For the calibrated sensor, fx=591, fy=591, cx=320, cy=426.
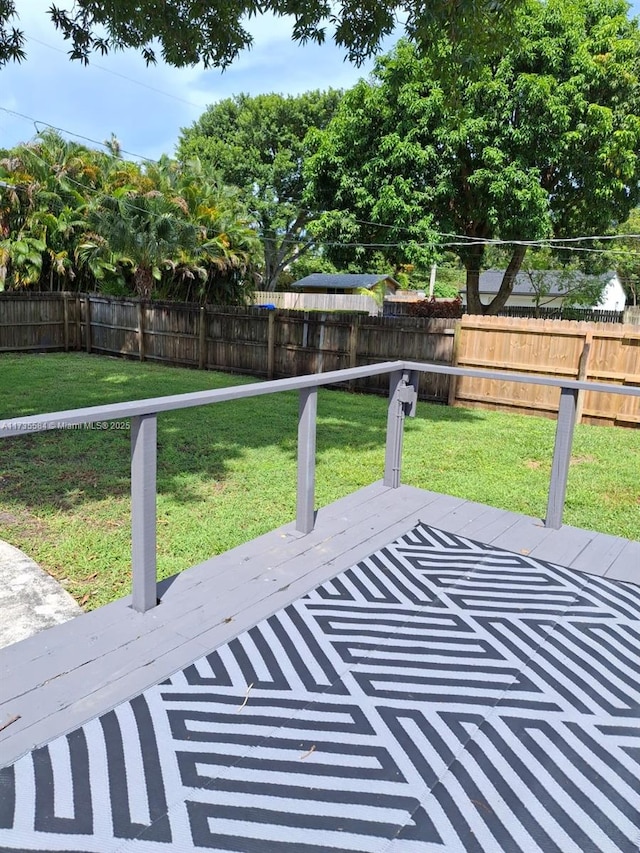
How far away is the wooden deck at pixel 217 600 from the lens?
186 cm

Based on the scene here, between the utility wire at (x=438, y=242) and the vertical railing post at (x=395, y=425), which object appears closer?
the vertical railing post at (x=395, y=425)

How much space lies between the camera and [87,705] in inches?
72.2

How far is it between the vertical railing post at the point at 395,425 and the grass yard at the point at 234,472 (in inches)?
23.9

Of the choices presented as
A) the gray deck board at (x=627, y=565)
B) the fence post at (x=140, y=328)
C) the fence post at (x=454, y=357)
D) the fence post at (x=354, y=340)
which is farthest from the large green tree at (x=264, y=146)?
the gray deck board at (x=627, y=565)

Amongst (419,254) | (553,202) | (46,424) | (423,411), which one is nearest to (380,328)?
(423,411)

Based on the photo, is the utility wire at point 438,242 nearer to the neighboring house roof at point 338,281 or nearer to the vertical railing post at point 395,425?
the vertical railing post at point 395,425

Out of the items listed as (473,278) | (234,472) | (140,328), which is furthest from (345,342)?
(473,278)

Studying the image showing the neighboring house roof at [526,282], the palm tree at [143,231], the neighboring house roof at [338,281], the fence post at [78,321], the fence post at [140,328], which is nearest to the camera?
the fence post at [140,328]

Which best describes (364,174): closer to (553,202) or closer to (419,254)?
(419,254)

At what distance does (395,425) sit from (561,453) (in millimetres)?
1034

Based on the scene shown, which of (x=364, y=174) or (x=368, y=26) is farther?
(x=364, y=174)

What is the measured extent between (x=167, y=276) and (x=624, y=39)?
11.2 metres

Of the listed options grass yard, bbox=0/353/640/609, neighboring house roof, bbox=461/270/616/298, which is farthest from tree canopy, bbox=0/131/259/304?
neighboring house roof, bbox=461/270/616/298

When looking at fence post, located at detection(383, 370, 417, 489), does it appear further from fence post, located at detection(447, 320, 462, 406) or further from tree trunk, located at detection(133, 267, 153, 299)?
tree trunk, located at detection(133, 267, 153, 299)
